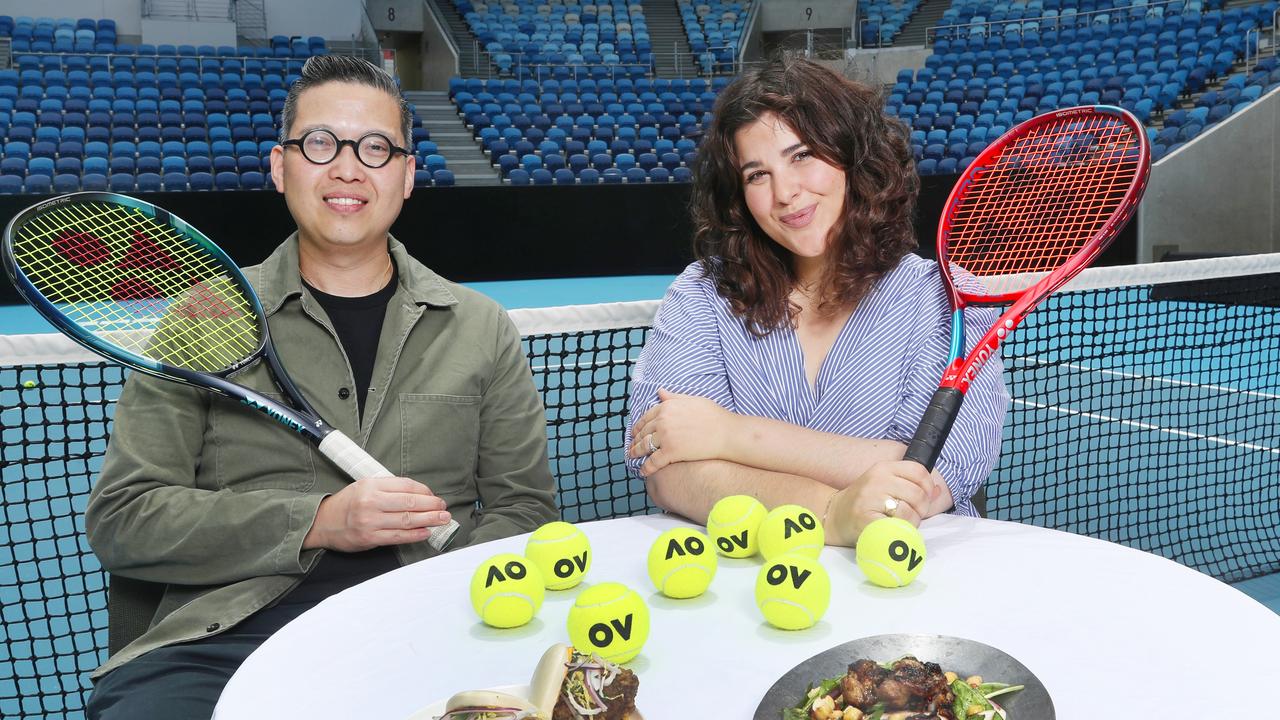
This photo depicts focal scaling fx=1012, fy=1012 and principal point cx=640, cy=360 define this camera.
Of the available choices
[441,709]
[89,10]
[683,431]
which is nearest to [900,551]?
[683,431]

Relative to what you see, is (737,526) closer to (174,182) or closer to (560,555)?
(560,555)

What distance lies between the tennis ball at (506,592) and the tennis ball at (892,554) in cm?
45

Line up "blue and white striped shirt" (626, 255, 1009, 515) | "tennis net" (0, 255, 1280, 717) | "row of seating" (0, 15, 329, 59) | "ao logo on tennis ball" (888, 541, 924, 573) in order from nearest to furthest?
"ao logo on tennis ball" (888, 541, 924, 573)
"blue and white striped shirt" (626, 255, 1009, 515)
"tennis net" (0, 255, 1280, 717)
"row of seating" (0, 15, 329, 59)

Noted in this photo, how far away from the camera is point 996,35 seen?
18344mm

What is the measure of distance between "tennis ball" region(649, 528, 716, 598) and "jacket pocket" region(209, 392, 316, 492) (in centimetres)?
87

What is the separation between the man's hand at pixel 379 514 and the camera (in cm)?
167

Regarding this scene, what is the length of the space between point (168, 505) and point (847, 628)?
1170 mm

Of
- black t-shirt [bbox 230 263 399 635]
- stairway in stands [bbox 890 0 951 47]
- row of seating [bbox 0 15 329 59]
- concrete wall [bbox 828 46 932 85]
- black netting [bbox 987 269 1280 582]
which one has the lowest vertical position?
black netting [bbox 987 269 1280 582]

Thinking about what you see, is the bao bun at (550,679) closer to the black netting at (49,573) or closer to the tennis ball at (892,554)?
the tennis ball at (892,554)

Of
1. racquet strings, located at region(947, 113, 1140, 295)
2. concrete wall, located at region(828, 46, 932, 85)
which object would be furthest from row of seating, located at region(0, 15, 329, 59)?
racquet strings, located at region(947, 113, 1140, 295)

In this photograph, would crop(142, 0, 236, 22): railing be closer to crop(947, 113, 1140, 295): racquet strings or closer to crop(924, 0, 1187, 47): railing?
crop(924, 0, 1187, 47): railing

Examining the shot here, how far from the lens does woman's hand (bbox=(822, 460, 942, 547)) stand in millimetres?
1516

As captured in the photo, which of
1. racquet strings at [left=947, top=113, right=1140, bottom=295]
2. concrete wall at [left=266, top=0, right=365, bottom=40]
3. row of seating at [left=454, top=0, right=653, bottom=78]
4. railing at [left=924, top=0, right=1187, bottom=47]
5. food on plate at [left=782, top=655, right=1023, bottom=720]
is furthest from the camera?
concrete wall at [left=266, top=0, right=365, bottom=40]

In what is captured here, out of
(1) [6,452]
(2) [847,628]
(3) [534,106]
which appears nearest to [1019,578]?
(2) [847,628]
